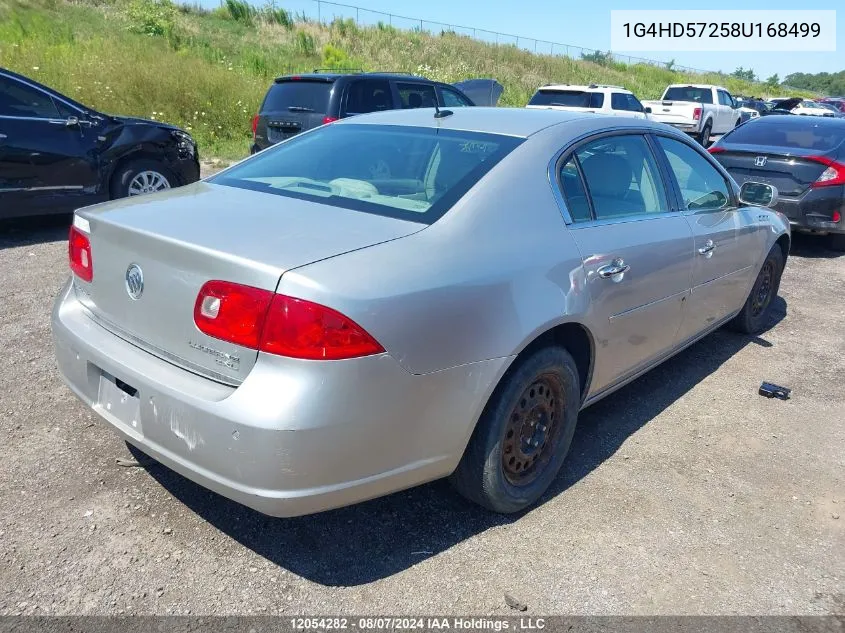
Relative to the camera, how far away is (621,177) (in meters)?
3.57

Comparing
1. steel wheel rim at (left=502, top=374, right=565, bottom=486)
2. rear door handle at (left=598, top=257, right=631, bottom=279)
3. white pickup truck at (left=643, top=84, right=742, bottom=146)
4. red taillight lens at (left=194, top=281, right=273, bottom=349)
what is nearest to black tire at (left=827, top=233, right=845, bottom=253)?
rear door handle at (left=598, top=257, right=631, bottom=279)

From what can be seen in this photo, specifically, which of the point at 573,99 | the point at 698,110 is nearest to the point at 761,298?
the point at 573,99

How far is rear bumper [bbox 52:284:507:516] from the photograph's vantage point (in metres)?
2.12

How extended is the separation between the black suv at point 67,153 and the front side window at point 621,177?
5.36 m

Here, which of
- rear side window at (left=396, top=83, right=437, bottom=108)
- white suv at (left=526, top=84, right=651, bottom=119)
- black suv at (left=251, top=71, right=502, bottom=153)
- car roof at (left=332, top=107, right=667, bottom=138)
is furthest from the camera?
white suv at (left=526, top=84, right=651, bottom=119)

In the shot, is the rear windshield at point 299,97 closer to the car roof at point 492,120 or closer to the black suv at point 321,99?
the black suv at point 321,99

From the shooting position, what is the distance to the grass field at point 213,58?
13.7m

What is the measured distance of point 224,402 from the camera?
218cm

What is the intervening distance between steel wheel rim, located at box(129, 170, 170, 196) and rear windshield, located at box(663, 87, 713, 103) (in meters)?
17.2

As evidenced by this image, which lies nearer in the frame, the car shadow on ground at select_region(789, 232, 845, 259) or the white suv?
the car shadow on ground at select_region(789, 232, 845, 259)

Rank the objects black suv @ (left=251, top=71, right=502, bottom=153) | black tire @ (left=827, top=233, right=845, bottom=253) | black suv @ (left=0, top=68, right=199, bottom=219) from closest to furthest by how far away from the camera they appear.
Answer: black suv @ (left=0, top=68, right=199, bottom=219)
black tire @ (left=827, top=233, right=845, bottom=253)
black suv @ (left=251, top=71, right=502, bottom=153)

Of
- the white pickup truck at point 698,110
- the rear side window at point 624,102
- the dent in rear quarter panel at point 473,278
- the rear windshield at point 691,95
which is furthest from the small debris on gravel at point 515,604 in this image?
the rear windshield at point 691,95

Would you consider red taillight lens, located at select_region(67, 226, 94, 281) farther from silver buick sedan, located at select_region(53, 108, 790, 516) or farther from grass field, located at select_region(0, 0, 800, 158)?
grass field, located at select_region(0, 0, 800, 158)

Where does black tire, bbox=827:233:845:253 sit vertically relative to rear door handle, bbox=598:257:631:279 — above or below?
below
